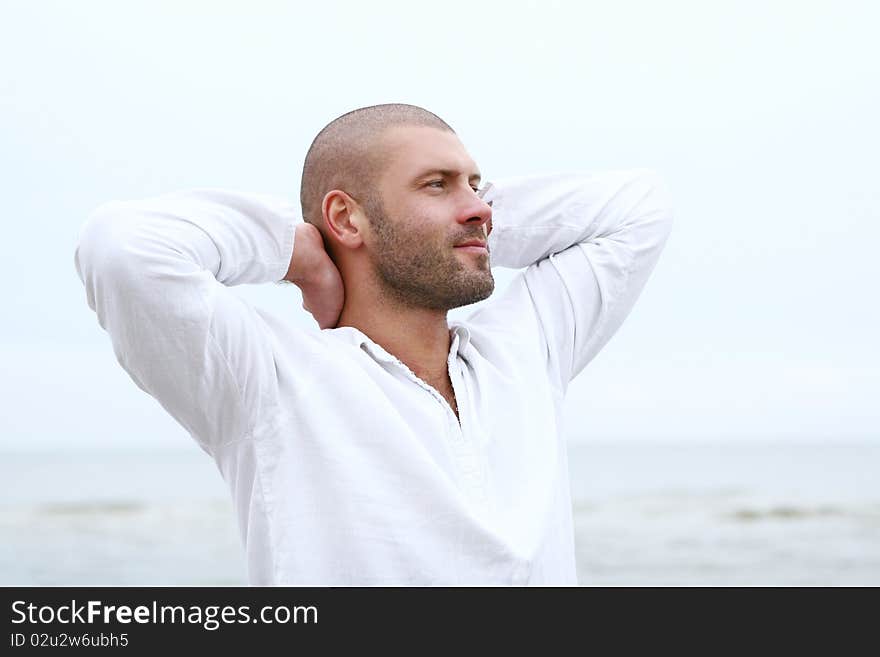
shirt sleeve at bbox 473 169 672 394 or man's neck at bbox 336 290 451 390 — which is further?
shirt sleeve at bbox 473 169 672 394

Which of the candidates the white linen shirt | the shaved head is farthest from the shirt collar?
the shaved head

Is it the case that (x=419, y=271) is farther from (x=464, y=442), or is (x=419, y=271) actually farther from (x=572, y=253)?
(x=572, y=253)

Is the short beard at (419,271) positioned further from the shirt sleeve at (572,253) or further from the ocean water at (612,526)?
the ocean water at (612,526)

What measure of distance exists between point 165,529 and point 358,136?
1089 cm

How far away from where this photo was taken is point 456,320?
8.18ft

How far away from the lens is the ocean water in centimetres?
1035

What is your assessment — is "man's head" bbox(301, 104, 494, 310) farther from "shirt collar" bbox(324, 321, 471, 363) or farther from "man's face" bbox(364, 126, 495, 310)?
"shirt collar" bbox(324, 321, 471, 363)

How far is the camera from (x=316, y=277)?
2293mm

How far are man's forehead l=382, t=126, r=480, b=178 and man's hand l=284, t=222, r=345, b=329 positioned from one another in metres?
0.23

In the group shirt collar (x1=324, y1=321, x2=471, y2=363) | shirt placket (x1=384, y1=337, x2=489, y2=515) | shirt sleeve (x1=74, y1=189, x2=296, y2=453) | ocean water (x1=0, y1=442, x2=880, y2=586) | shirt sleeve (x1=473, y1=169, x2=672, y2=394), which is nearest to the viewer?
shirt sleeve (x1=74, y1=189, x2=296, y2=453)

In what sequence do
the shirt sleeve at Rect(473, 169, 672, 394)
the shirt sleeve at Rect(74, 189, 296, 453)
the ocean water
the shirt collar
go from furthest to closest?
the ocean water, the shirt sleeve at Rect(473, 169, 672, 394), the shirt collar, the shirt sleeve at Rect(74, 189, 296, 453)

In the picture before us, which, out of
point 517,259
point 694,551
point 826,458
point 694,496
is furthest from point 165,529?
point 826,458

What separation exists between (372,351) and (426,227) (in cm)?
28
